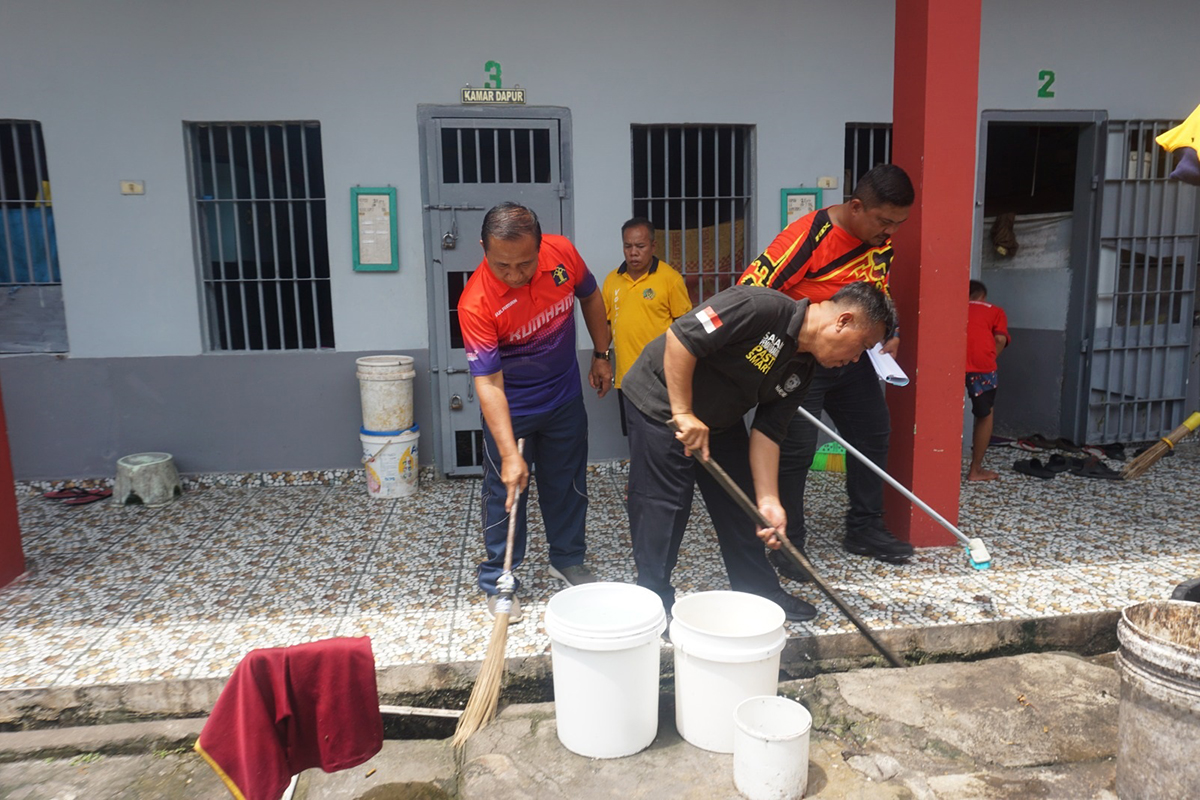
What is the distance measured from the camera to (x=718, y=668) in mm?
2439

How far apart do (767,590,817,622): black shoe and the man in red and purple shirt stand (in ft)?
2.90

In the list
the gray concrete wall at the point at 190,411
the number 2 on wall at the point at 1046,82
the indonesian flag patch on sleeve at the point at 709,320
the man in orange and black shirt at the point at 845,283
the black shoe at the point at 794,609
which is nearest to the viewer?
the indonesian flag patch on sleeve at the point at 709,320

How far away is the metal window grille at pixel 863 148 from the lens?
221 inches

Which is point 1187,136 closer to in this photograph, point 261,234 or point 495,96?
point 495,96

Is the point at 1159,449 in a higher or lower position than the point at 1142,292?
lower

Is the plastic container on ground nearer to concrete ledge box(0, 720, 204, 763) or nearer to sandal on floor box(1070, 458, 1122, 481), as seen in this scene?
concrete ledge box(0, 720, 204, 763)

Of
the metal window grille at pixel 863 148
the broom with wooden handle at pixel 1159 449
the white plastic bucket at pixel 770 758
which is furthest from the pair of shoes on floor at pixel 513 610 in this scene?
the broom with wooden handle at pixel 1159 449

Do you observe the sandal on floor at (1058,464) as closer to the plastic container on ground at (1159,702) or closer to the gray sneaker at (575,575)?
the plastic container on ground at (1159,702)

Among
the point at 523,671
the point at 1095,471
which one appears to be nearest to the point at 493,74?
the point at 523,671

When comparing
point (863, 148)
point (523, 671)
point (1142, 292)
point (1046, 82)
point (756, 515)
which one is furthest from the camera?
point (1142, 292)

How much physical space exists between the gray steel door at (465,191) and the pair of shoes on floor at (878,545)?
2.53 metres

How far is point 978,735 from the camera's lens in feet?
8.39

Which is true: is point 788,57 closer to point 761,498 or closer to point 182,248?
point 761,498

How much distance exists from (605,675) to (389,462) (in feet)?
10.0
